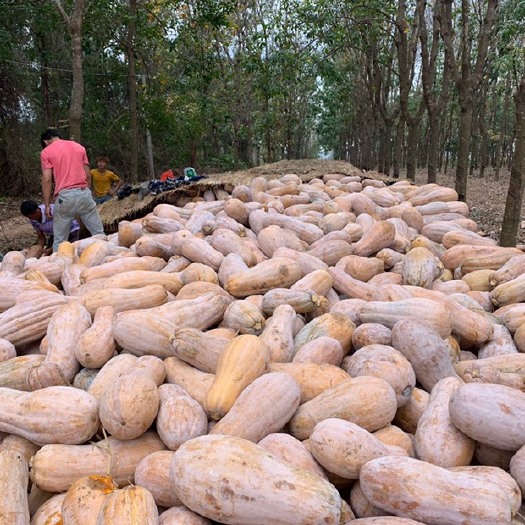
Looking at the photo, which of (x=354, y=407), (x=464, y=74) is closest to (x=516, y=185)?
(x=464, y=74)

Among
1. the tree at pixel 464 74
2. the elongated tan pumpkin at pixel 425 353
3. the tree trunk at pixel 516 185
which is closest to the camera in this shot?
the elongated tan pumpkin at pixel 425 353

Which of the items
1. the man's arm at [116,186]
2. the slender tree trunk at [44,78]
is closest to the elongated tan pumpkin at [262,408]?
the man's arm at [116,186]

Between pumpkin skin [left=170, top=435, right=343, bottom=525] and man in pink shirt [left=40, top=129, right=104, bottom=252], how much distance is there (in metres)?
4.78

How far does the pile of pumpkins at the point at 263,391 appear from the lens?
1368 millimetres

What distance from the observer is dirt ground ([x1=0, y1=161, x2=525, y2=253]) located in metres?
7.88

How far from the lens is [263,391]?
1.74 m

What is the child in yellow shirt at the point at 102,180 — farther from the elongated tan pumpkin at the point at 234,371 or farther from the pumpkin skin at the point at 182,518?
the pumpkin skin at the point at 182,518

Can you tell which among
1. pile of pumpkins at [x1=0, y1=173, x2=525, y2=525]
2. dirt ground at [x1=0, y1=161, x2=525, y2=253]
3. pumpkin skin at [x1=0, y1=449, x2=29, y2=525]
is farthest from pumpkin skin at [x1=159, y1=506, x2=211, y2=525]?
dirt ground at [x1=0, y1=161, x2=525, y2=253]

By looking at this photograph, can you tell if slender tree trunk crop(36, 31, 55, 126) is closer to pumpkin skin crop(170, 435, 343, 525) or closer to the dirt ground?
the dirt ground

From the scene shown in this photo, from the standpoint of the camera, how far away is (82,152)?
19.3ft

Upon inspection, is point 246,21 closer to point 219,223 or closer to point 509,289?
point 219,223

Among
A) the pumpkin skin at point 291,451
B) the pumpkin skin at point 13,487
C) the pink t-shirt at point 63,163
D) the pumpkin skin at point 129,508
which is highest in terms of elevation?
the pink t-shirt at point 63,163

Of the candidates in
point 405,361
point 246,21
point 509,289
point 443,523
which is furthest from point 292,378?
point 246,21

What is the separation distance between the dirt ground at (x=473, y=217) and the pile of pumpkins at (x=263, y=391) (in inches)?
157
